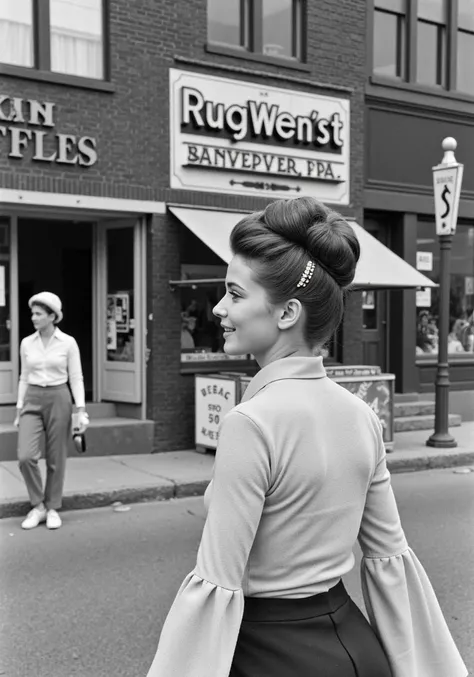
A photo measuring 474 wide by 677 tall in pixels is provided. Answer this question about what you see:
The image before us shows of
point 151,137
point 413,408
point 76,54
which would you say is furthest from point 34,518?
point 413,408

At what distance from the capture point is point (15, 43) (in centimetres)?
991

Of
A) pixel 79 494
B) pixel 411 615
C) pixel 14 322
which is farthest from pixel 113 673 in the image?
pixel 14 322

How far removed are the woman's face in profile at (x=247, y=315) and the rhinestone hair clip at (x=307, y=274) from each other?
0.24 feet

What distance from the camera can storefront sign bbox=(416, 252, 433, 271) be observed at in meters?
13.6

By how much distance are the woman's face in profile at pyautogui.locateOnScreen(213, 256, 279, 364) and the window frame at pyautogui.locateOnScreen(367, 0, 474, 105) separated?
11795 mm

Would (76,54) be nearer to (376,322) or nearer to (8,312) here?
(8,312)

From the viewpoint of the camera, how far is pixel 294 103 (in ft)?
38.8

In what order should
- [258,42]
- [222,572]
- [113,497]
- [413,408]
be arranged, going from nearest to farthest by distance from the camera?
1. [222,572]
2. [113,497]
3. [258,42]
4. [413,408]

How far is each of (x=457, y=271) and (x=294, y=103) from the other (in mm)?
4591

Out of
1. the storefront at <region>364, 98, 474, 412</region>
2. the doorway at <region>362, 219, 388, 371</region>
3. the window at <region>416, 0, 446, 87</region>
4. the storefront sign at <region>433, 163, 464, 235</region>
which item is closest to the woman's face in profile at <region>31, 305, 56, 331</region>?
the storefront sign at <region>433, 163, 464, 235</region>

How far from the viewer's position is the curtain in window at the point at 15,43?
9.84 m

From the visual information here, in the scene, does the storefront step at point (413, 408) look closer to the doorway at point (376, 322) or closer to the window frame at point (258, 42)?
the doorway at point (376, 322)

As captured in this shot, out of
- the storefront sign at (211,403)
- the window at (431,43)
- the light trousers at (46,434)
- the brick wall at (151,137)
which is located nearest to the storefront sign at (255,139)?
the brick wall at (151,137)

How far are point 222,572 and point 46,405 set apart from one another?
6005mm
